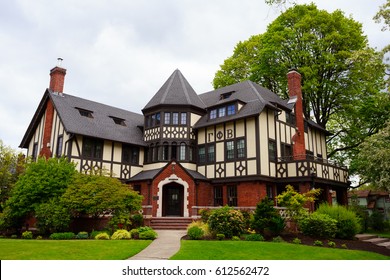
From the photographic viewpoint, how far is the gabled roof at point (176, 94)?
1057 inches

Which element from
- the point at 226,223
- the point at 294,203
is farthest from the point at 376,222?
the point at 226,223

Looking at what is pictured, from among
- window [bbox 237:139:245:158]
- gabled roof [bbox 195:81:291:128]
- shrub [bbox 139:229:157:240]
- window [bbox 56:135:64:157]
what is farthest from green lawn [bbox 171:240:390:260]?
window [bbox 56:135:64:157]

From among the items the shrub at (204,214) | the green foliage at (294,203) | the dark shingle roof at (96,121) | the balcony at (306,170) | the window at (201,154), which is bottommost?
the shrub at (204,214)

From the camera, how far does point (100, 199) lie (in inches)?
725

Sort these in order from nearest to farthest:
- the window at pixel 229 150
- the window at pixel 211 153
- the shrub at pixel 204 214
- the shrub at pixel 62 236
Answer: the shrub at pixel 62 236
the shrub at pixel 204 214
the window at pixel 229 150
the window at pixel 211 153

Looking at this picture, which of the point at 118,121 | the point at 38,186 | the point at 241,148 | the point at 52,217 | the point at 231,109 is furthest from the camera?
the point at 118,121

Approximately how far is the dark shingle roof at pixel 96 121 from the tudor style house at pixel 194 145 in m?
0.10

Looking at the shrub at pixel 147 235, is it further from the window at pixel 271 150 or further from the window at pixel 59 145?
the window at pixel 59 145

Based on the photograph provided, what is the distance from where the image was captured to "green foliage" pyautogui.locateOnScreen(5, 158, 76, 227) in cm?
1909

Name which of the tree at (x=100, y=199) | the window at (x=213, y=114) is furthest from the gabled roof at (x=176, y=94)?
the tree at (x=100, y=199)

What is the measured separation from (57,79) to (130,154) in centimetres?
878

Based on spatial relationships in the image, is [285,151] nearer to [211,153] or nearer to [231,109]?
[231,109]

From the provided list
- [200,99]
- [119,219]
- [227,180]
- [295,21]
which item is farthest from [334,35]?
[119,219]

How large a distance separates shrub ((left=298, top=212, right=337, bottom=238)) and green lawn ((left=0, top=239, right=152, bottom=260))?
343 inches
